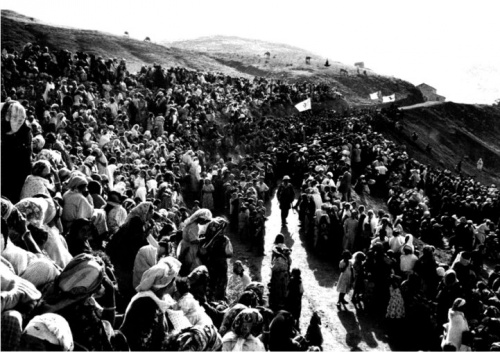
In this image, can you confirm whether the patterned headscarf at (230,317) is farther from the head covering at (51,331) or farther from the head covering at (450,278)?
the head covering at (450,278)

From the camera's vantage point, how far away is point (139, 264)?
6.70 meters

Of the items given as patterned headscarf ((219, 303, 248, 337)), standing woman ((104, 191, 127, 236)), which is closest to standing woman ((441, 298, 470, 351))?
patterned headscarf ((219, 303, 248, 337))

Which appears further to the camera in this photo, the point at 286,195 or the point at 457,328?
the point at 286,195

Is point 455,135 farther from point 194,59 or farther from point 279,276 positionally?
point 279,276

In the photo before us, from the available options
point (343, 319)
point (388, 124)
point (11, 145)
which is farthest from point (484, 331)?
point (388, 124)

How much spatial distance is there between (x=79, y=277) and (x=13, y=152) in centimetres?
393

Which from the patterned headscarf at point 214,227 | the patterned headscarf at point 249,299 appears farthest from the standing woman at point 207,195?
the patterned headscarf at point 249,299

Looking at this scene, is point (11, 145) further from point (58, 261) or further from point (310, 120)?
point (310, 120)

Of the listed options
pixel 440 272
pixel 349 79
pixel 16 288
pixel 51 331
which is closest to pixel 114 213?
pixel 16 288

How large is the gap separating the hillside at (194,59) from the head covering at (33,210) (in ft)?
98.4

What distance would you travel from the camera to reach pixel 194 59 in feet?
181

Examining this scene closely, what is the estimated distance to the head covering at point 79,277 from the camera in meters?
4.61

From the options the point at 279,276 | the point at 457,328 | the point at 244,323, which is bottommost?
the point at 279,276

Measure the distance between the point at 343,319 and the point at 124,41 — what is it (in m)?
41.6
